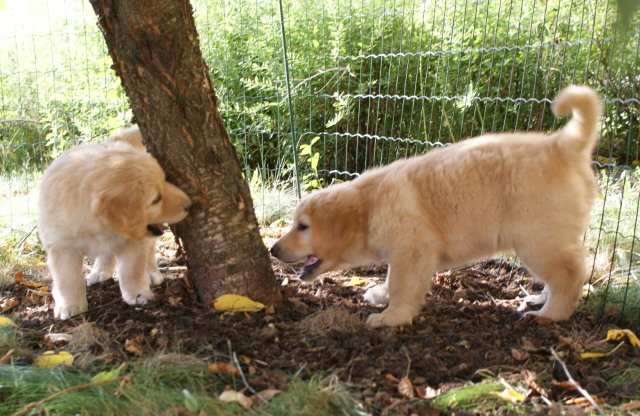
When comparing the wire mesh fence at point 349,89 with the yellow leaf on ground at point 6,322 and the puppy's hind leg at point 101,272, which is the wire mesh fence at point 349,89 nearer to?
the puppy's hind leg at point 101,272

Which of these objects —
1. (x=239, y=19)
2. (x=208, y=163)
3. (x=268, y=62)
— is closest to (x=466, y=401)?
(x=208, y=163)

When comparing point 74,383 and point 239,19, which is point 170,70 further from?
point 239,19

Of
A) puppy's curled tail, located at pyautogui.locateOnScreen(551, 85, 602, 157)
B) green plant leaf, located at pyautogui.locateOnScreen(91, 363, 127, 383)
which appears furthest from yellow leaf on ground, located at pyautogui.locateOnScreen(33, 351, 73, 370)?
puppy's curled tail, located at pyautogui.locateOnScreen(551, 85, 602, 157)

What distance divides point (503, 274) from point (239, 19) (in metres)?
4.32

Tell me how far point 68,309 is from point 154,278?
775 millimetres

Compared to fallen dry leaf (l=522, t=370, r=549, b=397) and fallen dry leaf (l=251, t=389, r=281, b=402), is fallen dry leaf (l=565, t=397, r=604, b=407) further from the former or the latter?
fallen dry leaf (l=251, t=389, r=281, b=402)

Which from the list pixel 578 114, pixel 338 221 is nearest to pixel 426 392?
pixel 338 221

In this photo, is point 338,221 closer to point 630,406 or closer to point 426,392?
point 426,392

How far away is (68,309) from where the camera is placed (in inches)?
135

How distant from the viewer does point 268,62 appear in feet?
22.2

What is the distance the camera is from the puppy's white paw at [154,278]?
412 centimetres

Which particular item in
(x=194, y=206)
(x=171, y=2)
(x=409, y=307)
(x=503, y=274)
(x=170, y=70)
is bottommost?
(x=503, y=274)

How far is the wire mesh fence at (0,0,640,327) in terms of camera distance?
17.1 ft

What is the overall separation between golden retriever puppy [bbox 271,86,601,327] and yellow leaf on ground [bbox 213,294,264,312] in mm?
476
